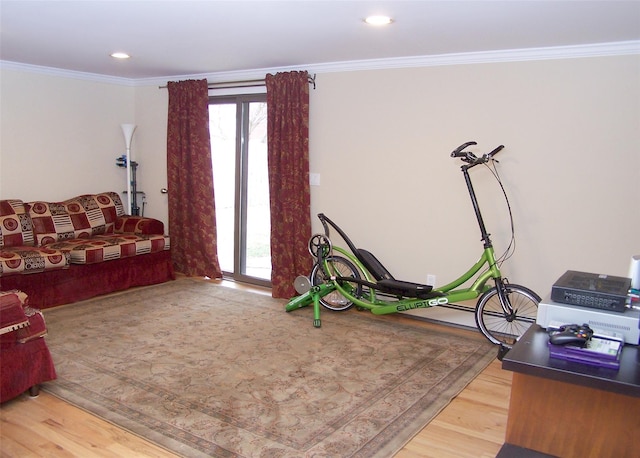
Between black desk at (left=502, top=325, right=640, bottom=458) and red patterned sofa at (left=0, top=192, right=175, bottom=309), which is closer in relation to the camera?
black desk at (left=502, top=325, right=640, bottom=458)

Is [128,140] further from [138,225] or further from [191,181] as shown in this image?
[138,225]

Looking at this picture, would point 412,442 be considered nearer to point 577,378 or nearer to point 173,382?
point 577,378

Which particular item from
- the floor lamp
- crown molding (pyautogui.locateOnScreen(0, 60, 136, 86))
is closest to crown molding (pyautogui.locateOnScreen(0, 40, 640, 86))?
Answer: crown molding (pyautogui.locateOnScreen(0, 60, 136, 86))

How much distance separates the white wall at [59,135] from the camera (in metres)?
5.26

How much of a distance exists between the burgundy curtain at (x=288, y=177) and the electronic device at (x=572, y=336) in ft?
11.1

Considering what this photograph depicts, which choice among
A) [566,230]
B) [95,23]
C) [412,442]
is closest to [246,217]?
[95,23]

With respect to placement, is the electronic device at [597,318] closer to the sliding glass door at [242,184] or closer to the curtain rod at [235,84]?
the sliding glass door at [242,184]

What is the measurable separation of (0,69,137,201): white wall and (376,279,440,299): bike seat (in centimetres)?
378

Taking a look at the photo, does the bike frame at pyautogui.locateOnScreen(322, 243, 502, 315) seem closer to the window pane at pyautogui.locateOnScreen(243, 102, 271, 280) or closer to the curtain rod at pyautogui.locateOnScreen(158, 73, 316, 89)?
the window pane at pyautogui.locateOnScreen(243, 102, 271, 280)

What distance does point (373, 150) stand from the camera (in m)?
4.67

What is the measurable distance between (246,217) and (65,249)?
180 centimetres

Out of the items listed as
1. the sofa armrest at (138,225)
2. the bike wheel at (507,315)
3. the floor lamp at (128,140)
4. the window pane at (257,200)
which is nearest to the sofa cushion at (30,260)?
Answer: the sofa armrest at (138,225)

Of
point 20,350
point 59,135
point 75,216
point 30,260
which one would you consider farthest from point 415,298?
point 59,135

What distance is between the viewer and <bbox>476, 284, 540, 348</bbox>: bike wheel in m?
3.82
